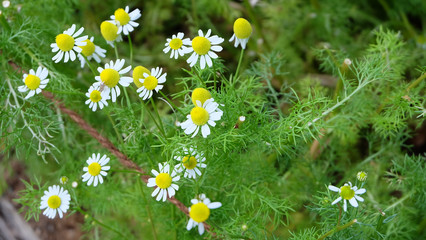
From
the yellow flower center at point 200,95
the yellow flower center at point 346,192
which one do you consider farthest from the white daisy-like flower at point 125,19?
the yellow flower center at point 346,192

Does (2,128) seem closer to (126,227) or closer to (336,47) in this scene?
(126,227)

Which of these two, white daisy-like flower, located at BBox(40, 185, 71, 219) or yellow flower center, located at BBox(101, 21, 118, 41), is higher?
yellow flower center, located at BBox(101, 21, 118, 41)

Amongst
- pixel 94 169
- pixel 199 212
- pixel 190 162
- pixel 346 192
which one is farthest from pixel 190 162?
pixel 346 192

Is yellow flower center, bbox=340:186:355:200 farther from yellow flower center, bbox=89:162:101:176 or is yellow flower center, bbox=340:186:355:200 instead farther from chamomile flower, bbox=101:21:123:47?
chamomile flower, bbox=101:21:123:47

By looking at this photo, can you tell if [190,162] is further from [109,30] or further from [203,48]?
[109,30]

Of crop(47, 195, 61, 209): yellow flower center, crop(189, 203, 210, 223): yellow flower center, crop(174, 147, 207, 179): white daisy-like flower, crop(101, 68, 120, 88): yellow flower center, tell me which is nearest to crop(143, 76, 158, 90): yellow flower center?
crop(101, 68, 120, 88): yellow flower center

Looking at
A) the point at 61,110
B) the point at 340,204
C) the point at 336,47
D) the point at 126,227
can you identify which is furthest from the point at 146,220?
the point at 336,47
